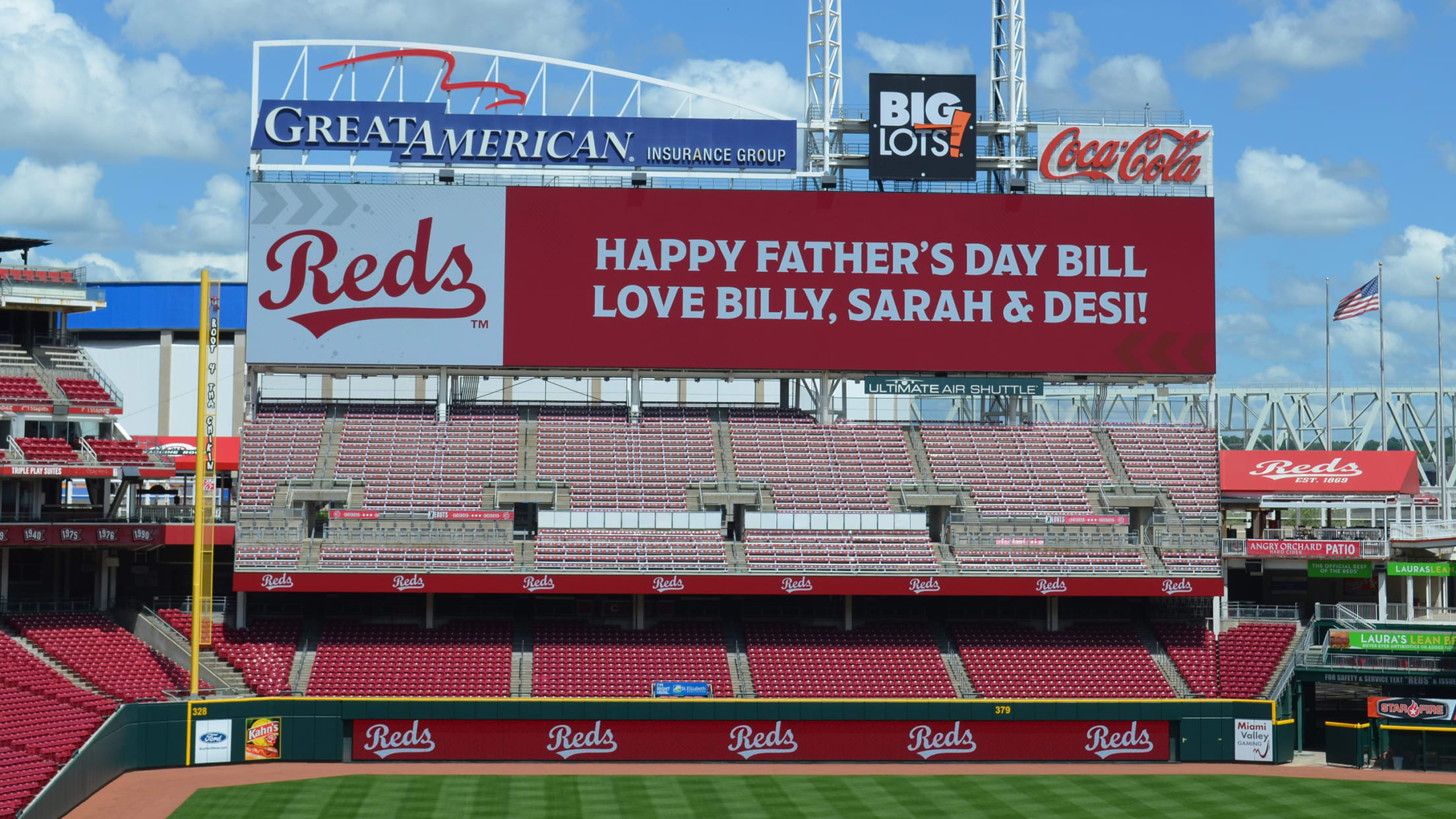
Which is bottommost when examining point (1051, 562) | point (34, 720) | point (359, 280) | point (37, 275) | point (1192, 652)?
point (34, 720)

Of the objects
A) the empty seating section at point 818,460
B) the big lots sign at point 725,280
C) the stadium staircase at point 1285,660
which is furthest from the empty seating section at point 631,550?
the stadium staircase at point 1285,660

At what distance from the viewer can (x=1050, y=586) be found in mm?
46250

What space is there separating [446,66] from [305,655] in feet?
61.7

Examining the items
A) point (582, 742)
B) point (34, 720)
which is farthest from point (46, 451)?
point (582, 742)

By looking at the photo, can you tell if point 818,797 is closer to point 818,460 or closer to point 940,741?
point 940,741

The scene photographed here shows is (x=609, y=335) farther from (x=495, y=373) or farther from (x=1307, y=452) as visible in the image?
(x=1307, y=452)

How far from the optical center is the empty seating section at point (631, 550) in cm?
4547

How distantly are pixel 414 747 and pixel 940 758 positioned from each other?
47.1 feet

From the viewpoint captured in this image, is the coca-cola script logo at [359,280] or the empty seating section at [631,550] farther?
the coca-cola script logo at [359,280]

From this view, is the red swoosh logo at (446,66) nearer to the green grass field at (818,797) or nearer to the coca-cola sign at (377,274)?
the coca-cola sign at (377,274)

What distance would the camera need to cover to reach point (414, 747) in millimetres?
43250

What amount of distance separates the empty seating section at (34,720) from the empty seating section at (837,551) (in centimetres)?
1798

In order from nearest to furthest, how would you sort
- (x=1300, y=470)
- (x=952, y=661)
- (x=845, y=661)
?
(x=845, y=661) < (x=952, y=661) < (x=1300, y=470)

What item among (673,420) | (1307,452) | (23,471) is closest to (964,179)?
(673,420)
